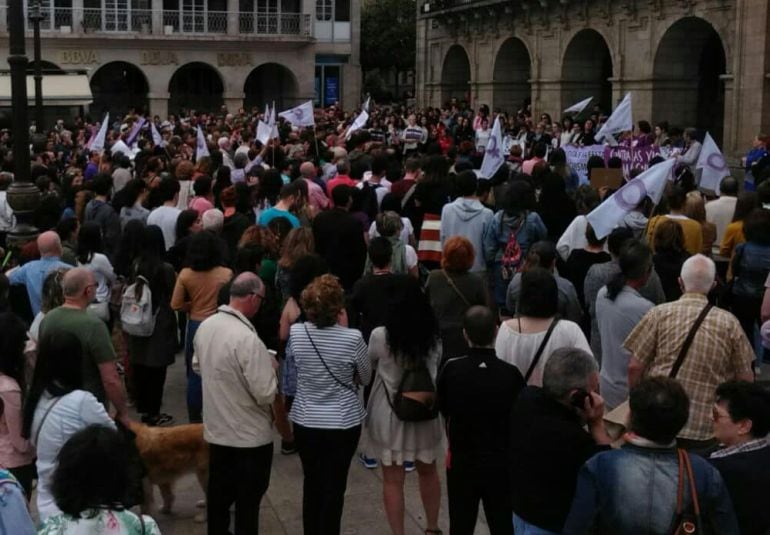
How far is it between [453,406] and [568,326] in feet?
2.59

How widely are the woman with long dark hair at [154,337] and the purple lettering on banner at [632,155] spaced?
7.66 meters

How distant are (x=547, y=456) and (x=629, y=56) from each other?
80.0 feet

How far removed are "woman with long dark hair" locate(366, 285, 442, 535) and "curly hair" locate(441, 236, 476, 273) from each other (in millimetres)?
1093

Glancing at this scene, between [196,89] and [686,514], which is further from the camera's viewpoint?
[196,89]

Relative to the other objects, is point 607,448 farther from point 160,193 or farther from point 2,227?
point 2,227

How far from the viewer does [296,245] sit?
816cm

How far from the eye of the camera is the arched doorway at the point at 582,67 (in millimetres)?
30734

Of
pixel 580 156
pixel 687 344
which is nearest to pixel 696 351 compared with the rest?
pixel 687 344

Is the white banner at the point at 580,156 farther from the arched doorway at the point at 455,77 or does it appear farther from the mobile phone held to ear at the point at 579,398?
the arched doorway at the point at 455,77

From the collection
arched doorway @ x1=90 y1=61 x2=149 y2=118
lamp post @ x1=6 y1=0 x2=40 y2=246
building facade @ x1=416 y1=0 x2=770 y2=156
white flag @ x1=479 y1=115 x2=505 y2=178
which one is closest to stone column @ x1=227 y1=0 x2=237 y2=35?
arched doorway @ x1=90 y1=61 x2=149 y2=118

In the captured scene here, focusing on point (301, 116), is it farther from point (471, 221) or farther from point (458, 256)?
Result: point (458, 256)

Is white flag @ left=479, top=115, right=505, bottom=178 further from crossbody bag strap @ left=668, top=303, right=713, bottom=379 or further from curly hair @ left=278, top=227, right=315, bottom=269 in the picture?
crossbody bag strap @ left=668, top=303, right=713, bottom=379

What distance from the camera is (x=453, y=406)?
5.44 m

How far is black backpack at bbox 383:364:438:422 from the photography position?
599 centimetres
